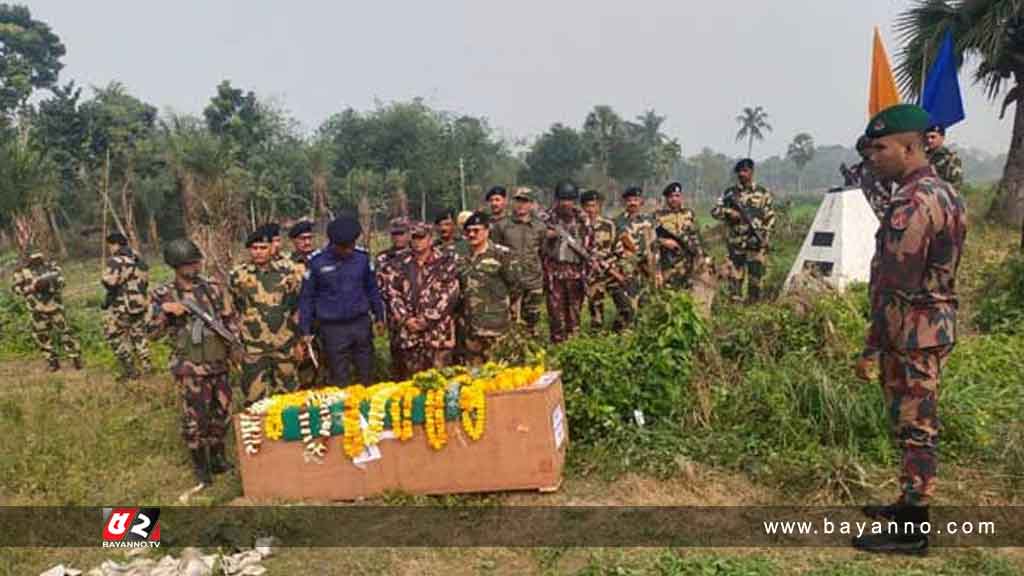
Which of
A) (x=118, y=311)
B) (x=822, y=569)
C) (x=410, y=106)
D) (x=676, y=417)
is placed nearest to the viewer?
(x=822, y=569)

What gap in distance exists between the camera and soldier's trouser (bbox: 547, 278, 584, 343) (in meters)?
7.16

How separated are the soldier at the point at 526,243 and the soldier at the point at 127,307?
4.79 m

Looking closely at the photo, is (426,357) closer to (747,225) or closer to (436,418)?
(436,418)

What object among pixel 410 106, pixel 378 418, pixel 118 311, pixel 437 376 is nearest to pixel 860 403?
pixel 437 376

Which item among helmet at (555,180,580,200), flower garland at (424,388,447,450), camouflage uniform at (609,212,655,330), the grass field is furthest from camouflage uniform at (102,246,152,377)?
flower garland at (424,388,447,450)

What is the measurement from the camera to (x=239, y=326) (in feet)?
17.6

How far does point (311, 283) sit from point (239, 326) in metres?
0.64

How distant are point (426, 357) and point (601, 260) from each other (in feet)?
7.78

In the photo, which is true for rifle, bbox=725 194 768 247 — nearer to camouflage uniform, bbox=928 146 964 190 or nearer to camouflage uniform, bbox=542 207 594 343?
camouflage uniform, bbox=542 207 594 343

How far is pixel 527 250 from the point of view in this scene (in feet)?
22.6

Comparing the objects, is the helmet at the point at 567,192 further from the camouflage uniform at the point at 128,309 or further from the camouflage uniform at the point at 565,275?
the camouflage uniform at the point at 128,309

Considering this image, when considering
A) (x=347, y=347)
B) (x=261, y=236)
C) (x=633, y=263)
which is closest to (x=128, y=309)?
(x=261, y=236)

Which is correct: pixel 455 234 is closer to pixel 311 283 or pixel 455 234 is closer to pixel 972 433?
pixel 311 283

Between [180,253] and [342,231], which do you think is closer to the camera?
[180,253]
